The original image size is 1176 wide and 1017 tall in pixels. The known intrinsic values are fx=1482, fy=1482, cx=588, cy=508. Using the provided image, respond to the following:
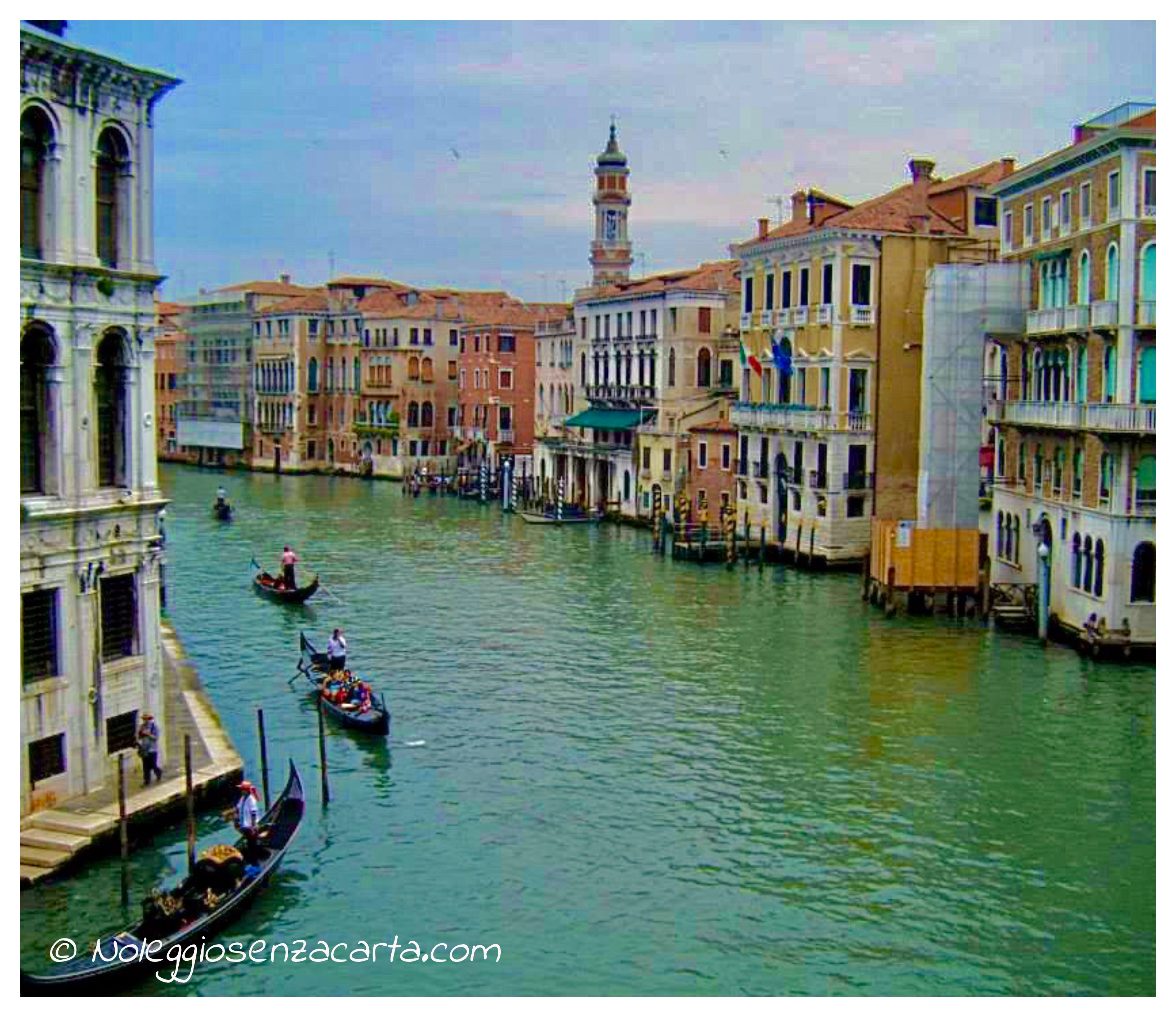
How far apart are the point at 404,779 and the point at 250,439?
5744 cm

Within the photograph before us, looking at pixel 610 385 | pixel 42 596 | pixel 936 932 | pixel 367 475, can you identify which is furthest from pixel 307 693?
pixel 367 475

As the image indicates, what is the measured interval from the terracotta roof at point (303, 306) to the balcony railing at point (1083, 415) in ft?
148

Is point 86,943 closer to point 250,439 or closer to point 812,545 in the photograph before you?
point 812,545

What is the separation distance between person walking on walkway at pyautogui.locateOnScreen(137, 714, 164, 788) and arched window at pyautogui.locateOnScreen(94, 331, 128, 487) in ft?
7.58

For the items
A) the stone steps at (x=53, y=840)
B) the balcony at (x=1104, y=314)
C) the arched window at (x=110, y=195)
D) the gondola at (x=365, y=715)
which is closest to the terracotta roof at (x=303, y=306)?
the gondola at (x=365, y=715)

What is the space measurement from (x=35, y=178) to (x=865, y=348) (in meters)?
23.6

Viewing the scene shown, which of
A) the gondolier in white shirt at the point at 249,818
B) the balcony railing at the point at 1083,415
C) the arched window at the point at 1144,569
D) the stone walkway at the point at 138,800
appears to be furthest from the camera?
the arched window at the point at 1144,569

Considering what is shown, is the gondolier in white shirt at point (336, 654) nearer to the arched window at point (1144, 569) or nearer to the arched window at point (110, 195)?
the arched window at point (110, 195)

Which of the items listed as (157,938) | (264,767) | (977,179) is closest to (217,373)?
(977,179)

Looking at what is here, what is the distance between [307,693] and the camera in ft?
67.4

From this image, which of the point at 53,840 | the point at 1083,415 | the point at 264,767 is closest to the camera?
the point at 53,840

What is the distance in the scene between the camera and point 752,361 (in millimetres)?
37188

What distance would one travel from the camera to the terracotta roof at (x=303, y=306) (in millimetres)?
67500

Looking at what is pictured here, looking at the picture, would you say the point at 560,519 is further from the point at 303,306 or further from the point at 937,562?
the point at 303,306
